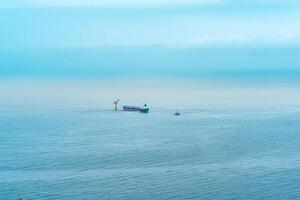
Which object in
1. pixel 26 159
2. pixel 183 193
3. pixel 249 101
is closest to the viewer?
pixel 183 193

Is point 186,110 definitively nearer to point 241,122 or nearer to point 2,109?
point 241,122

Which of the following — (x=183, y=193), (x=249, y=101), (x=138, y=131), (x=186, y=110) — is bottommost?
(x=183, y=193)

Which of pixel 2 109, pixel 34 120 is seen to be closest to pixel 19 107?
pixel 2 109

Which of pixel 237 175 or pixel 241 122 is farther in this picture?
pixel 241 122

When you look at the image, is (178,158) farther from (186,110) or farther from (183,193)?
(186,110)

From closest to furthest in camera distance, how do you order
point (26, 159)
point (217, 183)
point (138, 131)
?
point (217, 183)
point (26, 159)
point (138, 131)

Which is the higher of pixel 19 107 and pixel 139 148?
pixel 19 107

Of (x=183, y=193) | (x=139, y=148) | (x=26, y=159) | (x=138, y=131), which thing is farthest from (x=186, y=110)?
(x=183, y=193)
